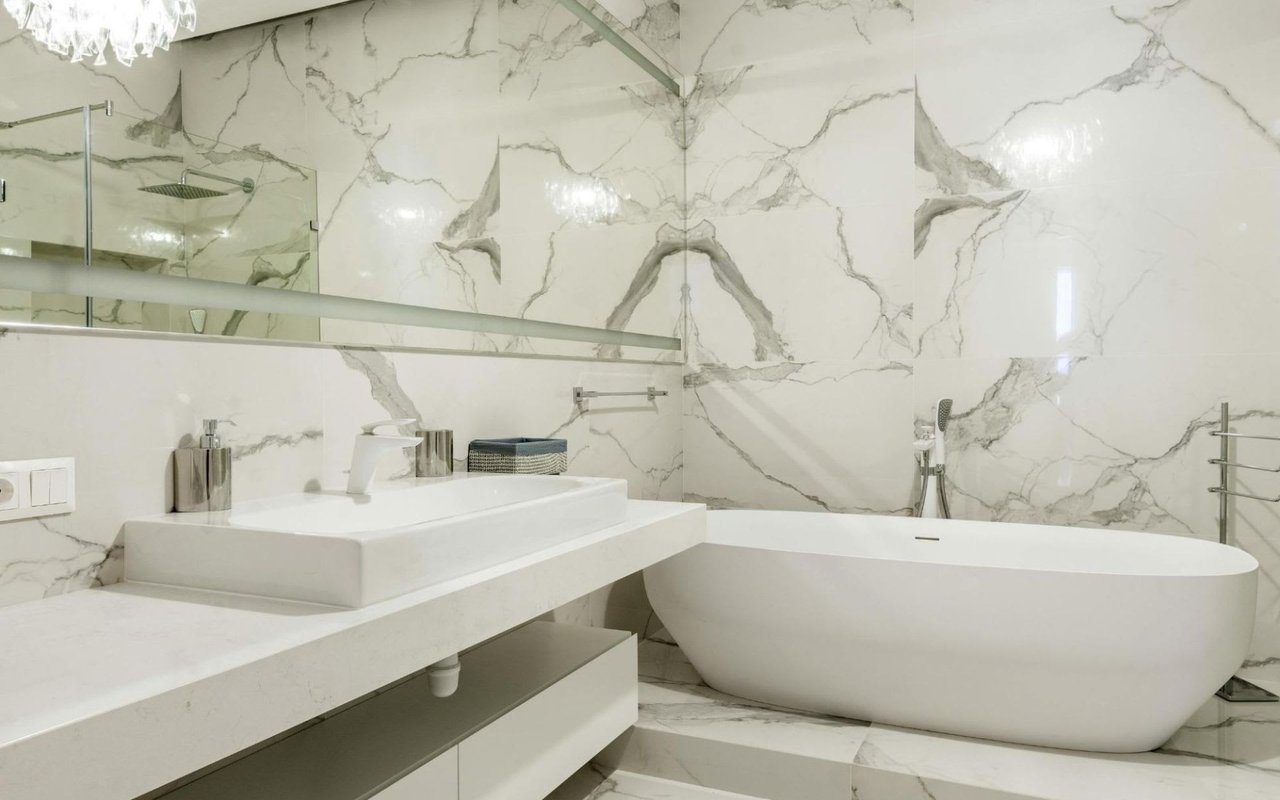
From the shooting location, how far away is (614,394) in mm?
3111

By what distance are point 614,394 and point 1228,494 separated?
207 centimetres

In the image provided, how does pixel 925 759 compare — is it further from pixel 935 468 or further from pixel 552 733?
pixel 935 468

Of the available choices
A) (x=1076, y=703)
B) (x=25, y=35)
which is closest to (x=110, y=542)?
(x=25, y=35)

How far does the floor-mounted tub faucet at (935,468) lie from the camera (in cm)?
318

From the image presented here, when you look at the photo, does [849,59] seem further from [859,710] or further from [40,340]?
[40,340]

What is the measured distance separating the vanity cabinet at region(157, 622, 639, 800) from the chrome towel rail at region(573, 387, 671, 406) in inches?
32.9

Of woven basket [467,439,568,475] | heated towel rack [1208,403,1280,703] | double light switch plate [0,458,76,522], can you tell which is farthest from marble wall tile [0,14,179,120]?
heated towel rack [1208,403,1280,703]

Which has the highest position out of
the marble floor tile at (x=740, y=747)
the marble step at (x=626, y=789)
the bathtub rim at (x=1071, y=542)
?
the bathtub rim at (x=1071, y=542)

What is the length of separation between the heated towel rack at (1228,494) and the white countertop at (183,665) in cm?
238

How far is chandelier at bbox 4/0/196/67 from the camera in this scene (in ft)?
4.34

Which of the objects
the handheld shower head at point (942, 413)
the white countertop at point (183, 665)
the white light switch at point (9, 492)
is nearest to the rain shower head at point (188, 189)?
the white light switch at point (9, 492)

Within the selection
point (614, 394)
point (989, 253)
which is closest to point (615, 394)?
point (614, 394)

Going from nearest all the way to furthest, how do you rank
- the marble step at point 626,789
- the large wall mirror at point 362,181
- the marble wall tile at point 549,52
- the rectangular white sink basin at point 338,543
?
the rectangular white sink basin at point 338,543
the large wall mirror at point 362,181
the marble step at point 626,789
the marble wall tile at point 549,52

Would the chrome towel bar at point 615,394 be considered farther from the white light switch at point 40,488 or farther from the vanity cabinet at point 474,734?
the white light switch at point 40,488
